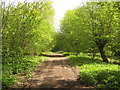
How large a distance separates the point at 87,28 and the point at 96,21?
5.22 feet

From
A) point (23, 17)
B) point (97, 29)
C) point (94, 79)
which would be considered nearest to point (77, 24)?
point (97, 29)

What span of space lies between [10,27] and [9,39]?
68 centimetres

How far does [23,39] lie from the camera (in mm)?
6906

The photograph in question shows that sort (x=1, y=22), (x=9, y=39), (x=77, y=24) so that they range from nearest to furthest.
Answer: (x=1, y=22) → (x=9, y=39) → (x=77, y=24)

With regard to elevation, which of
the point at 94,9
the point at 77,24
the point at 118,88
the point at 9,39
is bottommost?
the point at 118,88

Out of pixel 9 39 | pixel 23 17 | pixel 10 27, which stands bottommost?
pixel 9 39

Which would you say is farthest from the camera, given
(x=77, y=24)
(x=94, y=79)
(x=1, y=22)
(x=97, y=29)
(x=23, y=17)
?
(x=77, y=24)

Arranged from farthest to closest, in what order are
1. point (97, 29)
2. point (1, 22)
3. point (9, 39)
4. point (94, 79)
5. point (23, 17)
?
point (97, 29) → point (94, 79) → point (23, 17) → point (9, 39) → point (1, 22)

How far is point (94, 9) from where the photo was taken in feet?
56.3

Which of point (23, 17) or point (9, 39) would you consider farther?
point (23, 17)

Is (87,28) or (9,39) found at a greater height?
(87,28)

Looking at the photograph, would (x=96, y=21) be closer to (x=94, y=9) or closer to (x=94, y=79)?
(x=94, y=9)

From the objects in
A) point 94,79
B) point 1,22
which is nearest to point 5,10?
point 1,22

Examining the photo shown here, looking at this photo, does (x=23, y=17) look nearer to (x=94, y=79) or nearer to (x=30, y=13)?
(x=30, y=13)
